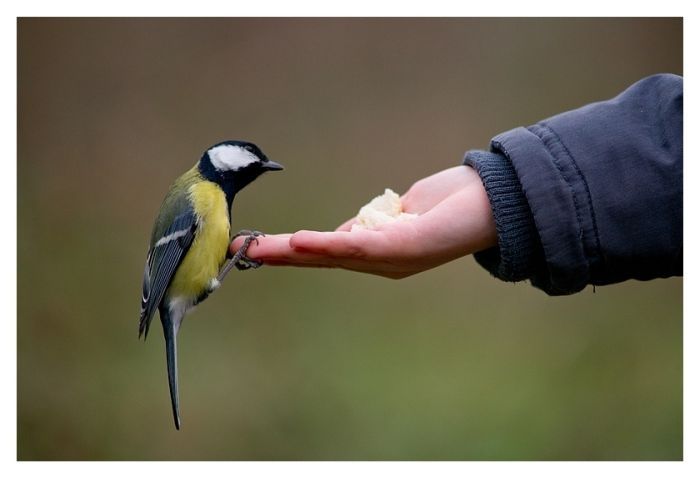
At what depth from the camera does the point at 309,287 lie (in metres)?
2.60

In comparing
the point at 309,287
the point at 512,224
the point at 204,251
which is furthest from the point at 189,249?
the point at 309,287

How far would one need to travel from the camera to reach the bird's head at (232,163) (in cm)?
145

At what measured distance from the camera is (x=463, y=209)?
1.18 meters

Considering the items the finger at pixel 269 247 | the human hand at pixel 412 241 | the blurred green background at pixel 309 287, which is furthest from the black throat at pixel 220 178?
the blurred green background at pixel 309 287

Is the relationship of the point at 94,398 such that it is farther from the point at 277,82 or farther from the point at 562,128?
the point at 562,128

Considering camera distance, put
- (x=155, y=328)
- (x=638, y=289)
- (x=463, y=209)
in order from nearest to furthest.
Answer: (x=463, y=209), (x=155, y=328), (x=638, y=289)

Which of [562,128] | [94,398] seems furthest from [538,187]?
[94,398]

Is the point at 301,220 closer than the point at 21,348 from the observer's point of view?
A: No

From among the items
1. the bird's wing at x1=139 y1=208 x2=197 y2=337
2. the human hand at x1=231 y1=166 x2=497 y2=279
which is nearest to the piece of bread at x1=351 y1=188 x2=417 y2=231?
the human hand at x1=231 y1=166 x2=497 y2=279

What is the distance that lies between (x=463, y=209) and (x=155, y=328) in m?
1.64

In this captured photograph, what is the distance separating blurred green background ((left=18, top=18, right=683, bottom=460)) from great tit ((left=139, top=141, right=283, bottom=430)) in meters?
0.91

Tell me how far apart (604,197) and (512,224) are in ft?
0.44

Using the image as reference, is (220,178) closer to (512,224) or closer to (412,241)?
(412,241)

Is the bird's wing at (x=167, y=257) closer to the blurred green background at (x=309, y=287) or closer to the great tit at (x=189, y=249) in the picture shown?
the great tit at (x=189, y=249)
